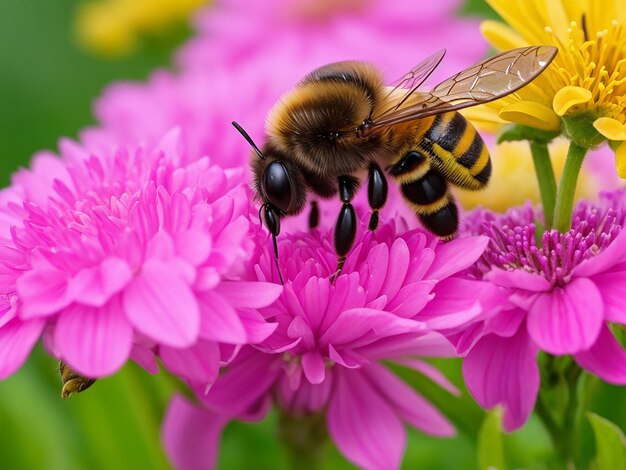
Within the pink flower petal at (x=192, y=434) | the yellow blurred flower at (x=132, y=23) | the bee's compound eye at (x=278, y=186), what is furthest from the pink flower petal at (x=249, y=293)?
the yellow blurred flower at (x=132, y=23)

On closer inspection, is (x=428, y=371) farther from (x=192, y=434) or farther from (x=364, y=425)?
(x=192, y=434)

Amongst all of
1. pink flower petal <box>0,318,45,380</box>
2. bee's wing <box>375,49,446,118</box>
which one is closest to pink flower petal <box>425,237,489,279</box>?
bee's wing <box>375,49,446,118</box>

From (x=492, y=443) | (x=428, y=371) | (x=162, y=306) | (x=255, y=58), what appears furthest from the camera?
(x=255, y=58)

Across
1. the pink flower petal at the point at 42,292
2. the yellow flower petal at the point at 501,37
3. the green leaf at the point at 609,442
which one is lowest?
the green leaf at the point at 609,442

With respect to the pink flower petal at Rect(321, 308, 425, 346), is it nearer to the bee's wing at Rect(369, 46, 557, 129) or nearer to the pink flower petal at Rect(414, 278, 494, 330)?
the pink flower petal at Rect(414, 278, 494, 330)

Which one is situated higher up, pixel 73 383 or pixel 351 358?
pixel 73 383

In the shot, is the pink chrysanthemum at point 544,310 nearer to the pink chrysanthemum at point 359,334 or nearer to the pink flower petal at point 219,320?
the pink chrysanthemum at point 359,334

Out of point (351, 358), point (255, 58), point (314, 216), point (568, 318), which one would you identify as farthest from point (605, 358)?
point (255, 58)
